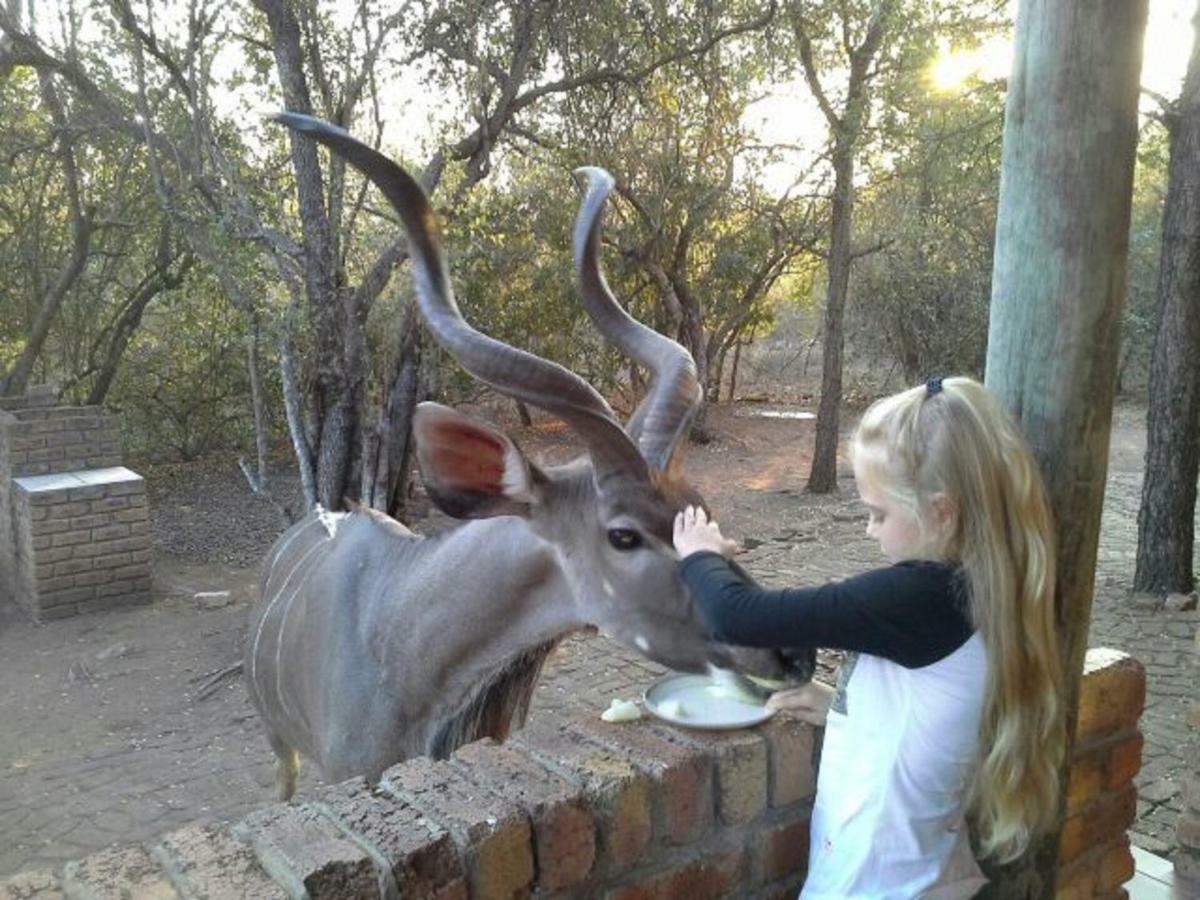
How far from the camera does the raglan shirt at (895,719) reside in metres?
1.42

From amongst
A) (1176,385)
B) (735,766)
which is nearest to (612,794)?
(735,766)

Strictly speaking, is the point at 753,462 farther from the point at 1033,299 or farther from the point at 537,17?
the point at 1033,299

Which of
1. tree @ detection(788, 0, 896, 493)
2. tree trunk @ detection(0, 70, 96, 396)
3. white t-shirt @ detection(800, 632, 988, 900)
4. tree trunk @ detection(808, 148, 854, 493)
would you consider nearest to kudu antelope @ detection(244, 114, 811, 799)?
white t-shirt @ detection(800, 632, 988, 900)

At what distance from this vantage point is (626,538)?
2.16m

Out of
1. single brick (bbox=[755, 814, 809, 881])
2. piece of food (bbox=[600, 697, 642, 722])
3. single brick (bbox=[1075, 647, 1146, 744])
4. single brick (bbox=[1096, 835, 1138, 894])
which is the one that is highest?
piece of food (bbox=[600, 697, 642, 722])

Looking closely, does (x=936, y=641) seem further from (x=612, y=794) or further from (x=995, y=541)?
(x=612, y=794)

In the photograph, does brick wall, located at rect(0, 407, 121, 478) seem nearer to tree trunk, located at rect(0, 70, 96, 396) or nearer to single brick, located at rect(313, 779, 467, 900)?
tree trunk, located at rect(0, 70, 96, 396)

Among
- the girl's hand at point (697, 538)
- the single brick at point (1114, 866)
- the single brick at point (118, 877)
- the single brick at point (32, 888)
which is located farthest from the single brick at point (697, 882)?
the single brick at point (1114, 866)

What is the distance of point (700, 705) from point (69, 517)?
19.5 feet

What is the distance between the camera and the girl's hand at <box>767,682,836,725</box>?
1673 millimetres

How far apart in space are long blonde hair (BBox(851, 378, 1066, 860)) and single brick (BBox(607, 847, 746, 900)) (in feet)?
1.20

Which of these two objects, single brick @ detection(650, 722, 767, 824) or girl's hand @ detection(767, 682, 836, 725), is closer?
single brick @ detection(650, 722, 767, 824)

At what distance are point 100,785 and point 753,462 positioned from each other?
372 inches

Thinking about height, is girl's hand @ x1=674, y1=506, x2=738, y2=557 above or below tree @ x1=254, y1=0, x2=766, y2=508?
below
